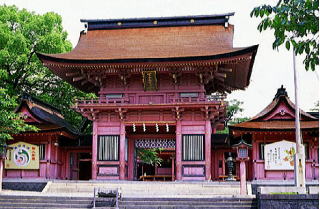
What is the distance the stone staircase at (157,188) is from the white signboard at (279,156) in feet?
10.8

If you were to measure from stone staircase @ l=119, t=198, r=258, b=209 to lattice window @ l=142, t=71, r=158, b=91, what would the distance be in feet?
33.0

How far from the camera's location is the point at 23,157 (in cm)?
2894

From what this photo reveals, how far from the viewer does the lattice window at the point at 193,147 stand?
2698 centimetres

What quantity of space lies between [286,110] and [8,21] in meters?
22.7

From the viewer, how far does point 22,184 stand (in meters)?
28.3

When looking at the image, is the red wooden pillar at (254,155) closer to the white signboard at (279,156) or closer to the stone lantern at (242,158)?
the white signboard at (279,156)

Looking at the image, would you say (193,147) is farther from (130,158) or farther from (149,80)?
(149,80)

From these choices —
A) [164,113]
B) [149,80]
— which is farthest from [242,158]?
[149,80]

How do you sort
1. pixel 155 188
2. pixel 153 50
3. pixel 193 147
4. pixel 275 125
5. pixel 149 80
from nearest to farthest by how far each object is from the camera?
pixel 155 188, pixel 275 125, pixel 193 147, pixel 149 80, pixel 153 50

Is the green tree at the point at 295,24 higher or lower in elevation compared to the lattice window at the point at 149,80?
lower

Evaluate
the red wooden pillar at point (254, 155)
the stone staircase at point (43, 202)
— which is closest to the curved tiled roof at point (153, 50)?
the red wooden pillar at point (254, 155)

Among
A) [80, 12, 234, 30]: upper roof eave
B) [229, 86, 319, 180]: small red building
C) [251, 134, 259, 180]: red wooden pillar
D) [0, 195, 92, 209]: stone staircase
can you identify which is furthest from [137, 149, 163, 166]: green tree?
[0, 195, 92, 209]: stone staircase

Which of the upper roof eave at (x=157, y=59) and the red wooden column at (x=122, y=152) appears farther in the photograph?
the red wooden column at (x=122, y=152)

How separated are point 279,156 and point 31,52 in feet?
69.3
